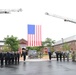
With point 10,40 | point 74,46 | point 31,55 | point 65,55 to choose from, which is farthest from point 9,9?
point 74,46

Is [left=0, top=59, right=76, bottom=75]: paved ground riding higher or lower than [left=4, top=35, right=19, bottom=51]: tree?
lower

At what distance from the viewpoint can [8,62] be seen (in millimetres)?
34688

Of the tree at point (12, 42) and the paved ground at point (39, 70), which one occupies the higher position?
the tree at point (12, 42)

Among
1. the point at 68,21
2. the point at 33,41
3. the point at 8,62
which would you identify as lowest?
the point at 8,62

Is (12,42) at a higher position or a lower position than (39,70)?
higher

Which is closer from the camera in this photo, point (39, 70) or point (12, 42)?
point (39, 70)

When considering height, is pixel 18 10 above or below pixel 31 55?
above

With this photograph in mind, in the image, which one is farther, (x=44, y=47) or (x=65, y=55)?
(x=44, y=47)

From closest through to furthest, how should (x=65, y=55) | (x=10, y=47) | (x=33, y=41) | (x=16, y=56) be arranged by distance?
(x=16, y=56), (x=65, y=55), (x=33, y=41), (x=10, y=47)

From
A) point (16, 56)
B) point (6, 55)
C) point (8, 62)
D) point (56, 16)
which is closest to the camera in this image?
point (6, 55)

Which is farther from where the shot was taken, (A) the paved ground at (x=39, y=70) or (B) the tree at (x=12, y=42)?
(B) the tree at (x=12, y=42)

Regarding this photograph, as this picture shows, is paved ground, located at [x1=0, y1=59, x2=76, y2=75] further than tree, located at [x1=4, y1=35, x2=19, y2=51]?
No

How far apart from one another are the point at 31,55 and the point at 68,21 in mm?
15363

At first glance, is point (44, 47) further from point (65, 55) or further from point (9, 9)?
point (65, 55)
